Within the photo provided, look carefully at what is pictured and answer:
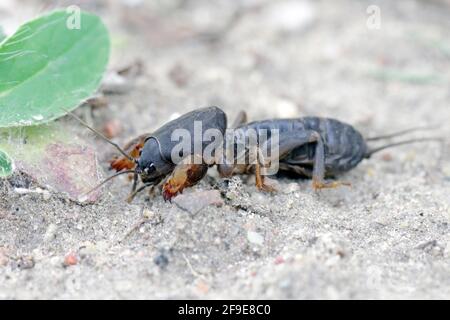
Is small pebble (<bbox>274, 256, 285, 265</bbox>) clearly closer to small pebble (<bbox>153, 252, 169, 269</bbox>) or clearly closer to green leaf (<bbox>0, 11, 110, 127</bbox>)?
small pebble (<bbox>153, 252, 169, 269</bbox>)

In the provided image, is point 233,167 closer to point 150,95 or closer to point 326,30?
point 150,95

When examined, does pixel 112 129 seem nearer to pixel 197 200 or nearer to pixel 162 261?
pixel 197 200

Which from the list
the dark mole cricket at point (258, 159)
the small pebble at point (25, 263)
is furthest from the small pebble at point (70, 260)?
the dark mole cricket at point (258, 159)

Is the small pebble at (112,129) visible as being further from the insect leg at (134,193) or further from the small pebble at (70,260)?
the small pebble at (70,260)

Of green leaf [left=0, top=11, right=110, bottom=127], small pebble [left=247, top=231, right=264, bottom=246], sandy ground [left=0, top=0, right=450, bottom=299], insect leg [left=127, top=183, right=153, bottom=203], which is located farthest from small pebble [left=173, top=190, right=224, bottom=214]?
green leaf [left=0, top=11, right=110, bottom=127]
